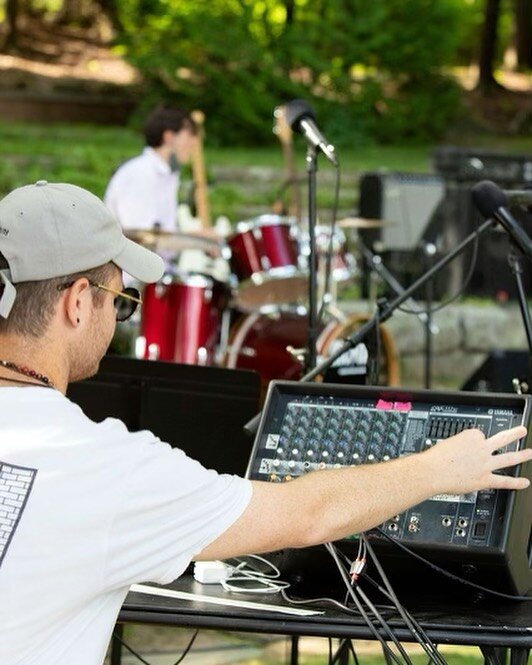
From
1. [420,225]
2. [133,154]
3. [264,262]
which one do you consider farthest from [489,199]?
[133,154]

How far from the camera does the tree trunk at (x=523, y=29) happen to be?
857 inches

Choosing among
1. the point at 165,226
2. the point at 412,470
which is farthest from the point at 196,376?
the point at 165,226

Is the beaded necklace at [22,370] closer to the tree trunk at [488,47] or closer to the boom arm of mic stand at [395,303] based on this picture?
the boom arm of mic stand at [395,303]

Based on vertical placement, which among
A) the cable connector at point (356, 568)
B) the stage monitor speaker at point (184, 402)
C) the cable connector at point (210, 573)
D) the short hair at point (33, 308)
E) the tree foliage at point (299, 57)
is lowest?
the cable connector at point (210, 573)

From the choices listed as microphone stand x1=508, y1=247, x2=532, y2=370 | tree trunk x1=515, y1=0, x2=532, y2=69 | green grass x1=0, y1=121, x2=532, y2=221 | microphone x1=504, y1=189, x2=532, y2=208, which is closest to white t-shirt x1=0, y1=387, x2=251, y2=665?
microphone stand x1=508, y1=247, x2=532, y2=370

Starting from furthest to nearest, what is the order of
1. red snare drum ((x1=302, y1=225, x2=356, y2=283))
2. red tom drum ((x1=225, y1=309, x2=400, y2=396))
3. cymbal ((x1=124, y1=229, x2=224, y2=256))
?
red snare drum ((x1=302, y1=225, x2=356, y2=283)) < red tom drum ((x1=225, y1=309, x2=400, y2=396)) < cymbal ((x1=124, y1=229, x2=224, y2=256))

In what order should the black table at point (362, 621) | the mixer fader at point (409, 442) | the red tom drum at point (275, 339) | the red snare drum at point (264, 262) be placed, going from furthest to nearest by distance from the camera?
the red snare drum at point (264, 262), the red tom drum at point (275, 339), the mixer fader at point (409, 442), the black table at point (362, 621)

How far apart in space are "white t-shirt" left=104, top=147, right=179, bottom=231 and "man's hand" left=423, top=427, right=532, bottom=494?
571cm

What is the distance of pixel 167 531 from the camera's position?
216 centimetres

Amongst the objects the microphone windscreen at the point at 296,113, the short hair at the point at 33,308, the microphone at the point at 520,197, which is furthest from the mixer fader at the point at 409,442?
the microphone windscreen at the point at 296,113

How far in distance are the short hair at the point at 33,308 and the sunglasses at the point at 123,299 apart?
Result: 17 mm

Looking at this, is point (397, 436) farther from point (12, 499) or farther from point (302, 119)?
point (302, 119)

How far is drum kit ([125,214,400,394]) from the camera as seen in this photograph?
751cm

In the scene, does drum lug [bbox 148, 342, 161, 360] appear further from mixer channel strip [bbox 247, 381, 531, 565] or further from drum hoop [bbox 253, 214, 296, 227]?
mixer channel strip [bbox 247, 381, 531, 565]
